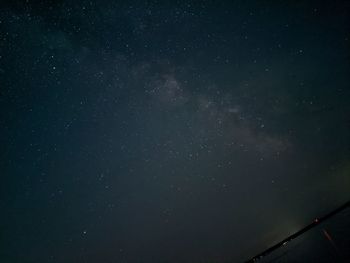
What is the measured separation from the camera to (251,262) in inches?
189

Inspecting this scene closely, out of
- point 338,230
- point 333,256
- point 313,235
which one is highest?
point 313,235

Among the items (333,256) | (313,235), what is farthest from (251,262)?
(313,235)

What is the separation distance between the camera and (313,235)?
111625 millimetres

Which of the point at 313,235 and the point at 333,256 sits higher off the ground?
the point at 313,235

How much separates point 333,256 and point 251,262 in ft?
15.4

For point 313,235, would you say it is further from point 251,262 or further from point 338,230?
point 251,262

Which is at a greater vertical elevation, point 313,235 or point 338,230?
point 313,235

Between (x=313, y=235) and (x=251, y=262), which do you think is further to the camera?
(x=313, y=235)

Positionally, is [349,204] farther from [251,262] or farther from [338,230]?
[338,230]

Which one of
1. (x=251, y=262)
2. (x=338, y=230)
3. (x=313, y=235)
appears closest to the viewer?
(x=251, y=262)

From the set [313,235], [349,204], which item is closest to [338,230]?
[349,204]

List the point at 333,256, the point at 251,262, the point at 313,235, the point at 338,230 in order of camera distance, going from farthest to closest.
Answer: the point at 313,235
the point at 338,230
the point at 333,256
the point at 251,262

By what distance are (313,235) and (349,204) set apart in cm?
12678

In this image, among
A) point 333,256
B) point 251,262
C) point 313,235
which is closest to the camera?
point 251,262
